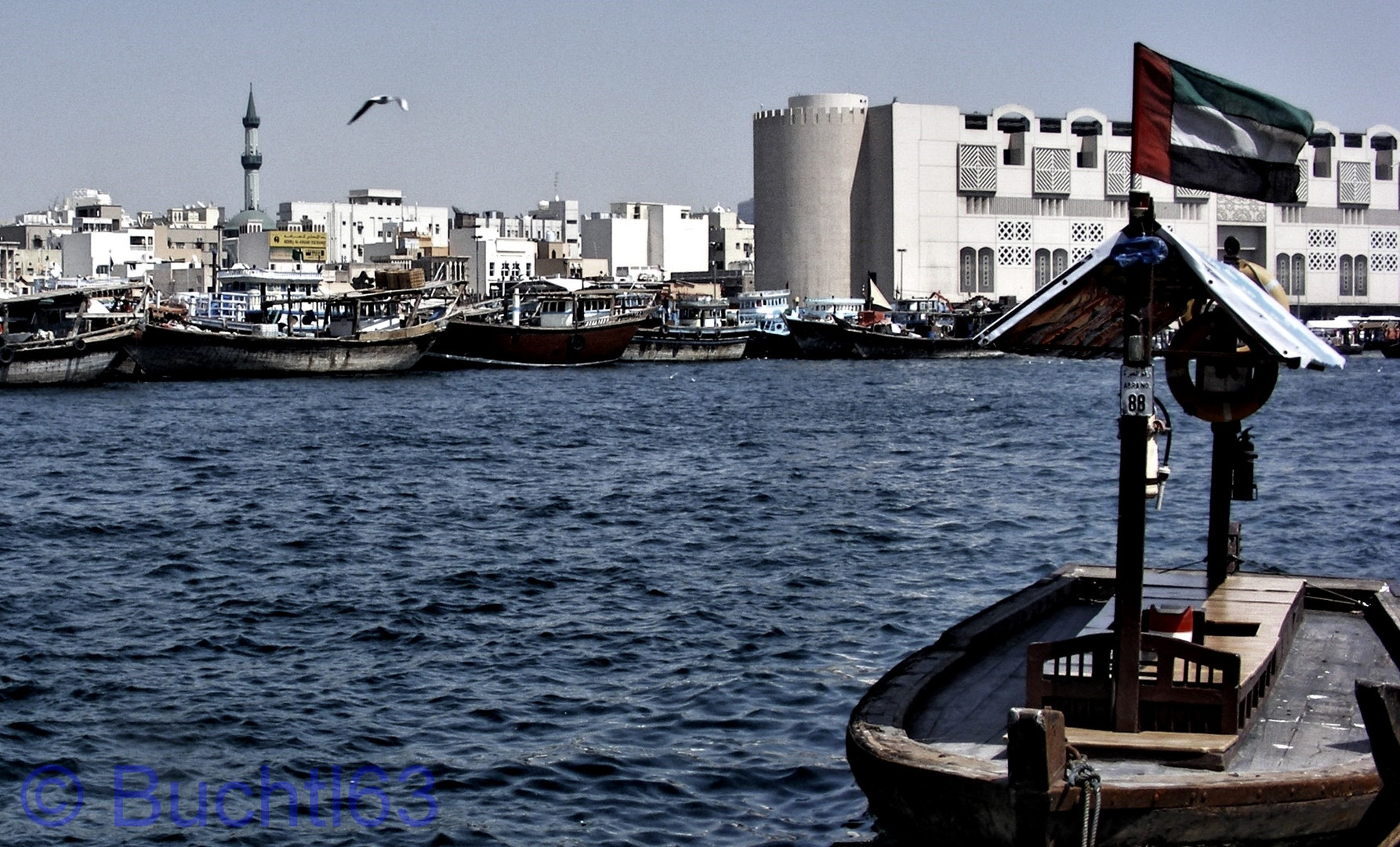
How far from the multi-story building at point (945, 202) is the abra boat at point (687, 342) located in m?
18.8

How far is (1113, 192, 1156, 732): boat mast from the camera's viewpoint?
265 inches

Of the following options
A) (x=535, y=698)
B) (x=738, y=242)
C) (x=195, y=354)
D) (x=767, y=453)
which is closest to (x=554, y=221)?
(x=738, y=242)

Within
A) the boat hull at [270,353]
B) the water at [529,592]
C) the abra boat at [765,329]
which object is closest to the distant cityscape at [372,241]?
the abra boat at [765,329]

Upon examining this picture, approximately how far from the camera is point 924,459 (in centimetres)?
2884

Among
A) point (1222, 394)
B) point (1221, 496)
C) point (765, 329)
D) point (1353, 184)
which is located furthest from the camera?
point (1353, 184)

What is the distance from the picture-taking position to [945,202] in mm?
94375

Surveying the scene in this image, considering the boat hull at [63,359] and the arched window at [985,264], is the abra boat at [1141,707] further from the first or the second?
the arched window at [985,264]

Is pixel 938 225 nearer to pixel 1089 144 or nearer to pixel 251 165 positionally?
pixel 1089 144

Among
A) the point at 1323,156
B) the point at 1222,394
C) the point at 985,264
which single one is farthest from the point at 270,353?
the point at 1323,156

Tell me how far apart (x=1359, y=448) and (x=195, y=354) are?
34.9 metres

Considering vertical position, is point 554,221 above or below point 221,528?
above

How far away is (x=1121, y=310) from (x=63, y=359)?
142ft

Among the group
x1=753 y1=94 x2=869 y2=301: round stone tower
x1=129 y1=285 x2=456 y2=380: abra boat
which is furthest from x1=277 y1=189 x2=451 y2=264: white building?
x1=129 y1=285 x2=456 y2=380: abra boat

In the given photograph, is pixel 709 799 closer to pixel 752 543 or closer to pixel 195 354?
pixel 752 543
